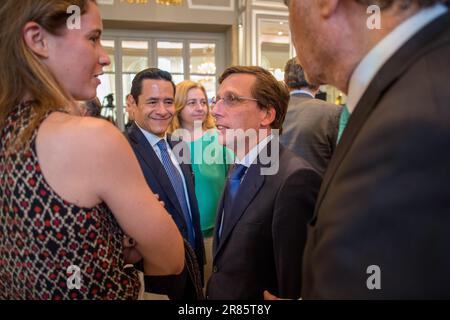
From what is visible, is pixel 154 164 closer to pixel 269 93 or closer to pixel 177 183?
pixel 177 183

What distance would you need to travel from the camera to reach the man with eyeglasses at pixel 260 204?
3.74 ft

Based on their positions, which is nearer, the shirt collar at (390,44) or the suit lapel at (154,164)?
the shirt collar at (390,44)

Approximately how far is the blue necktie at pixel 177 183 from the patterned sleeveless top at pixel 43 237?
122 cm

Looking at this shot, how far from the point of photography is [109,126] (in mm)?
740

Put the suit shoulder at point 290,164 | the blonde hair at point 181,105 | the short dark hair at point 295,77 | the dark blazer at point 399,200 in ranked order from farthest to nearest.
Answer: the blonde hair at point 181,105
the short dark hair at point 295,77
the suit shoulder at point 290,164
the dark blazer at point 399,200

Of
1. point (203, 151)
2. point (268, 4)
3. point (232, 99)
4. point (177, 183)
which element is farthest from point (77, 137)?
point (268, 4)

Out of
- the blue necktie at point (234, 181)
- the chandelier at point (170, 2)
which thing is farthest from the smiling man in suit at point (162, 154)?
the chandelier at point (170, 2)

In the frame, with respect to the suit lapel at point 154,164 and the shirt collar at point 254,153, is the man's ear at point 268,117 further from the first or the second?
the suit lapel at point 154,164

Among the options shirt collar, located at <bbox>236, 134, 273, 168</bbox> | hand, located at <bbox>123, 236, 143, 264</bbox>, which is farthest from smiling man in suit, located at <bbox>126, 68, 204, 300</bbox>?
hand, located at <bbox>123, 236, 143, 264</bbox>

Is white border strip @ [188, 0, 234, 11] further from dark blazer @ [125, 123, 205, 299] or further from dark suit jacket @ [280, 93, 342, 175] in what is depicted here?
dark blazer @ [125, 123, 205, 299]

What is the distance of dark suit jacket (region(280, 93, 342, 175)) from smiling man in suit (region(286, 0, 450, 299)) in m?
1.84

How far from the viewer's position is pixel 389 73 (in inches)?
22.3
